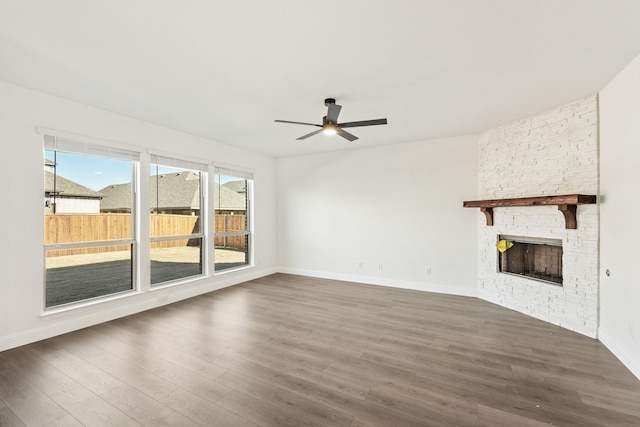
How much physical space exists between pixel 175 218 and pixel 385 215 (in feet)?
12.9

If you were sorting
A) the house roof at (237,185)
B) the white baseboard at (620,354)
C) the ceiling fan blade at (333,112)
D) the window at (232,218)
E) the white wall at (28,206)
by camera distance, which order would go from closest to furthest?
the white baseboard at (620,354)
the white wall at (28,206)
the ceiling fan blade at (333,112)
the window at (232,218)
the house roof at (237,185)

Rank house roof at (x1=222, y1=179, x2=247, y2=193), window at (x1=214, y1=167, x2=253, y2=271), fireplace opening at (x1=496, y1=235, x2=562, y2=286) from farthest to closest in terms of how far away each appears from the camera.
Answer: house roof at (x1=222, y1=179, x2=247, y2=193)
window at (x1=214, y1=167, x2=253, y2=271)
fireplace opening at (x1=496, y1=235, x2=562, y2=286)

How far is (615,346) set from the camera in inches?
114

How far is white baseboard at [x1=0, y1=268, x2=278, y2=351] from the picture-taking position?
3128mm

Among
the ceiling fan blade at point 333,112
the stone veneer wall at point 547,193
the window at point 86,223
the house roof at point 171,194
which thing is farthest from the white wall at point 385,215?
the window at point 86,223

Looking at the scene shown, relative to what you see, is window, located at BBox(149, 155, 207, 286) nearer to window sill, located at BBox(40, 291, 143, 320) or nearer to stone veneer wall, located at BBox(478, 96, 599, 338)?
window sill, located at BBox(40, 291, 143, 320)

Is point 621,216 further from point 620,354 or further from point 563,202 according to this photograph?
point 620,354

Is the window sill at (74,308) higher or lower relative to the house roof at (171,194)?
lower

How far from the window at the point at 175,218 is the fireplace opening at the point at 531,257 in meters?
5.22

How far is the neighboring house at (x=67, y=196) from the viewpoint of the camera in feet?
11.2

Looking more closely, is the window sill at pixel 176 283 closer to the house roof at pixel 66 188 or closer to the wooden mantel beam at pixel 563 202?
the house roof at pixel 66 188

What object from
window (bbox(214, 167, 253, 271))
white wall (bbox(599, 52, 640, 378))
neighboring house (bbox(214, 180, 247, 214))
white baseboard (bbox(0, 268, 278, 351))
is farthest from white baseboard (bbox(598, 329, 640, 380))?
neighboring house (bbox(214, 180, 247, 214))

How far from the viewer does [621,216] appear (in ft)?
9.29

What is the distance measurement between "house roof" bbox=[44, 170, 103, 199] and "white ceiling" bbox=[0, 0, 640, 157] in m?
1.01
